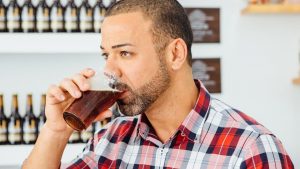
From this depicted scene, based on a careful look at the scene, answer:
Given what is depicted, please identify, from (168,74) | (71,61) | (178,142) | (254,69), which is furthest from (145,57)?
(254,69)

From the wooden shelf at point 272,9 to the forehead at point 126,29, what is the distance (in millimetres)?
1803

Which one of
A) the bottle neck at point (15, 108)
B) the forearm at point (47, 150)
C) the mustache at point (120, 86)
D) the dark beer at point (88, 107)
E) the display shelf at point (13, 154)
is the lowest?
the display shelf at point (13, 154)

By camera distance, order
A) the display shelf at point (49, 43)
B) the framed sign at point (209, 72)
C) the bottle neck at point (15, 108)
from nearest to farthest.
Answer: the display shelf at point (49, 43) < the bottle neck at point (15, 108) < the framed sign at point (209, 72)

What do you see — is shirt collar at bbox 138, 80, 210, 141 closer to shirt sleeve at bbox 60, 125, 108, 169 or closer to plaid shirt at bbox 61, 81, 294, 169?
plaid shirt at bbox 61, 81, 294, 169

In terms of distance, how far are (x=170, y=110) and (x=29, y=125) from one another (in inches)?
69.7

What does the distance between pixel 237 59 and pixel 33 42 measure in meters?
1.22

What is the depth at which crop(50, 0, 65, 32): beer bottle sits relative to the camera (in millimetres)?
2844

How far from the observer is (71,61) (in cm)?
296

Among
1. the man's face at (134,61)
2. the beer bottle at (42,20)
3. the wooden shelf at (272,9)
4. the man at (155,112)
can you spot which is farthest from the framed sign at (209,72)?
the man's face at (134,61)

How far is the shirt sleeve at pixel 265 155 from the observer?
1039mm

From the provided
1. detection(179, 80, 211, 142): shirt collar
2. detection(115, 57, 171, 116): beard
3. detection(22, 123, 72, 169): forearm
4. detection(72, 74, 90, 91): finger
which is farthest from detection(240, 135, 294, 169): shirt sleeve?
detection(22, 123, 72, 169): forearm

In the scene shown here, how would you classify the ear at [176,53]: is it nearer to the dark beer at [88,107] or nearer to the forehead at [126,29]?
the forehead at [126,29]

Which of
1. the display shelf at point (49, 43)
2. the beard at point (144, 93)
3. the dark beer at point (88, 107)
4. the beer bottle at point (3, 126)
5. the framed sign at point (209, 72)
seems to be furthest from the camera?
the framed sign at point (209, 72)

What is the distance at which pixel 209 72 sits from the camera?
10.2 ft
